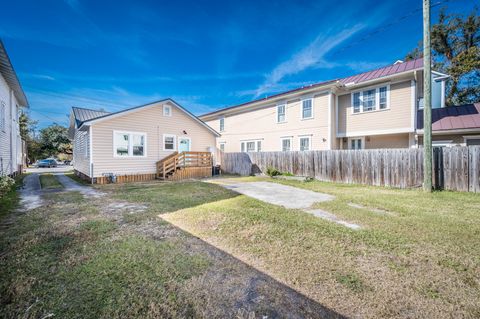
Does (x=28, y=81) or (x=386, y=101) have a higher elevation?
(x=28, y=81)

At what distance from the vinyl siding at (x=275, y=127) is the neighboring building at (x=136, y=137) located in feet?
17.9

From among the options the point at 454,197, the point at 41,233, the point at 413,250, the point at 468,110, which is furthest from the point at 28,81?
the point at 468,110

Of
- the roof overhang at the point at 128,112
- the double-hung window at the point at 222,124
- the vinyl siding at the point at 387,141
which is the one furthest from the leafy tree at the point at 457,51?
the roof overhang at the point at 128,112

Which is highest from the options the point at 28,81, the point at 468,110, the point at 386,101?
the point at 28,81

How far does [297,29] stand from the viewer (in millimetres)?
14297

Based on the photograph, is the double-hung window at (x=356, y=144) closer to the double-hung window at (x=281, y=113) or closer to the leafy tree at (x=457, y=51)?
the double-hung window at (x=281, y=113)

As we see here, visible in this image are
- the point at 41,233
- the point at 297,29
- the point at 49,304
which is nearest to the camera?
the point at 49,304

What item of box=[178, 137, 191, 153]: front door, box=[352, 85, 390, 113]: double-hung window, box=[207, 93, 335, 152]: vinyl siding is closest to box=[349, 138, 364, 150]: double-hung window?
box=[207, 93, 335, 152]: vinyl siding

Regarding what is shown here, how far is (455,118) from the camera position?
11.4 meters

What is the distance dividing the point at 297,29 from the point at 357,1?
4.57m

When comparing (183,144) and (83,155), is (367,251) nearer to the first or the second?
(183,144)

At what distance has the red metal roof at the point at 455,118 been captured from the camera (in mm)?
10798

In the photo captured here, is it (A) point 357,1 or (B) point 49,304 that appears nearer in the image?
(B) point 49,304

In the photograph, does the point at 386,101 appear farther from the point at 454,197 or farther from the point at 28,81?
the point at 28,81
